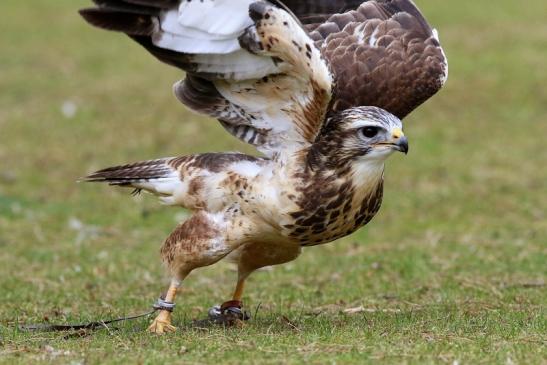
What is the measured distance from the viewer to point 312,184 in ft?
21.3

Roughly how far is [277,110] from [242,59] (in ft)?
1.31

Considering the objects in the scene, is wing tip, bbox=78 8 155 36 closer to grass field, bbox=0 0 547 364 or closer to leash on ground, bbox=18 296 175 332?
leash on ground, bbox=18 296 175 332

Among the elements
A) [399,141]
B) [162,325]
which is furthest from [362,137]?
[162,325]

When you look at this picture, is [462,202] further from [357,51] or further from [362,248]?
[357,51]

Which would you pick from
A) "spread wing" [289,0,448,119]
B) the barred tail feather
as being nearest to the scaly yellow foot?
the barred tail feather

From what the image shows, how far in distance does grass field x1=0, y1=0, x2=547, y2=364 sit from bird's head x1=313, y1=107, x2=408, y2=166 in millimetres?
1010

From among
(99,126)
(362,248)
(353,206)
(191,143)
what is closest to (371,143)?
(353,206)

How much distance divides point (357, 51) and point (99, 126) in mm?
8431

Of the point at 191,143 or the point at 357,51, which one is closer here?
the point at 357,51

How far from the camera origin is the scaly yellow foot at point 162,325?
6660 millimetres

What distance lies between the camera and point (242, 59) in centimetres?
666

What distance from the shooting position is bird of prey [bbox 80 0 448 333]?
6.39 m

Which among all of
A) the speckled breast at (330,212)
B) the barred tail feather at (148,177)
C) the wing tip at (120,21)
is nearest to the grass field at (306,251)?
the speckled breast at (330,212)

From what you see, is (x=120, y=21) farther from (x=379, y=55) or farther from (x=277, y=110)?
(x=379, y=55)
